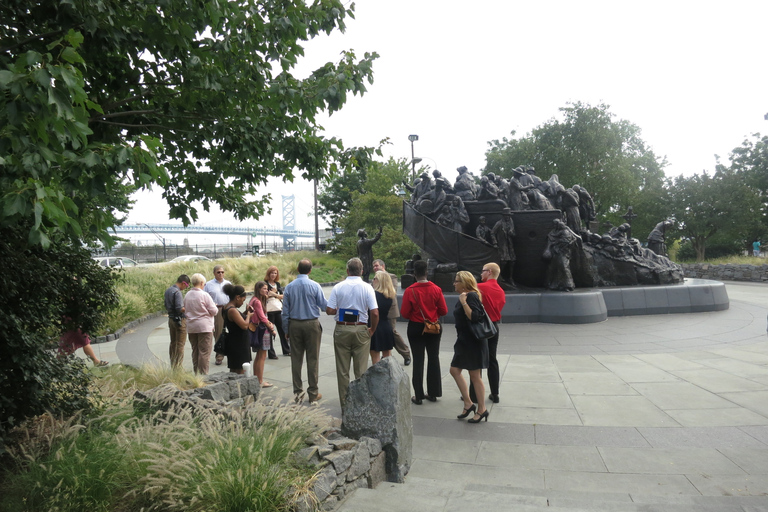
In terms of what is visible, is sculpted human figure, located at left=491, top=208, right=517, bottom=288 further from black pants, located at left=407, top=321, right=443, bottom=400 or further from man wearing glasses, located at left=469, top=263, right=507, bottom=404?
black pants, located at left=407, top=321, right=443, bottom=400

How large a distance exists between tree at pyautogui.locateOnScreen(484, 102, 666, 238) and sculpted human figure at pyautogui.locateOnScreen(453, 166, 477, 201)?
28.7 m

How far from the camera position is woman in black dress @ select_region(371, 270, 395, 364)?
666 centimetres

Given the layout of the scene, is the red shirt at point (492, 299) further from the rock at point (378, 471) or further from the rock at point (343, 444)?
the rock at point (343, 444)

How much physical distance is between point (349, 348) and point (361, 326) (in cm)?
29

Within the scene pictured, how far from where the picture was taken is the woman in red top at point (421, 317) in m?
6.11

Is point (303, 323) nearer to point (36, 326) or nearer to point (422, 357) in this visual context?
point (422, 357)

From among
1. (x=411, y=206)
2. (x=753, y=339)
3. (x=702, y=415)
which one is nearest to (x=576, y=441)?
(x=702, y=415)

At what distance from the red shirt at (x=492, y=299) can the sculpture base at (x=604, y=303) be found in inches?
→ 238

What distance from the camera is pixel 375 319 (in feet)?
19.6

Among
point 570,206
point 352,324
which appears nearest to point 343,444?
point 352,324

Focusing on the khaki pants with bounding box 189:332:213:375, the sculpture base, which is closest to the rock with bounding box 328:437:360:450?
the khaki pants with bounding box 189:332:213:375

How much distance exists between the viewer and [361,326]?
19.2ft

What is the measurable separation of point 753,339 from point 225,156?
34.7 feet

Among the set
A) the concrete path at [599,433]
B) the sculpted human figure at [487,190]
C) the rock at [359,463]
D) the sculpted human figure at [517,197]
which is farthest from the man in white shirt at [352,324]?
the sculpted human figure at [517,197]
